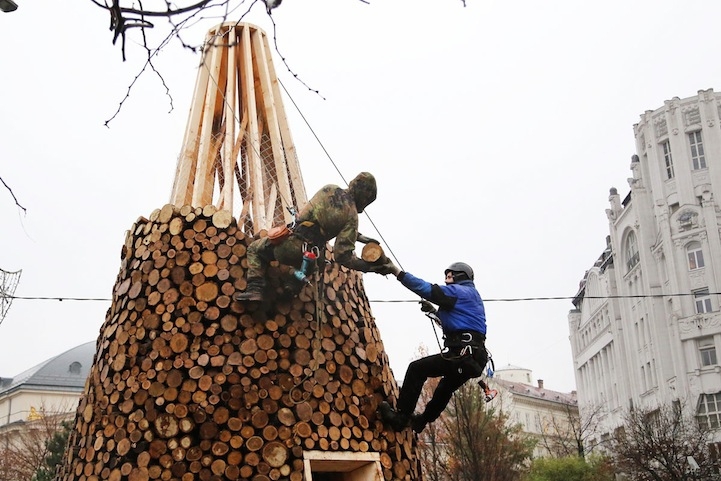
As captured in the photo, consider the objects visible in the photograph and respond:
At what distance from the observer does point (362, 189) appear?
670 cm

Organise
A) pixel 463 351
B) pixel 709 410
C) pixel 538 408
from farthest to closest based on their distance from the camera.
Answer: pixel 538 408, pixel 709 410, pixel 463 351

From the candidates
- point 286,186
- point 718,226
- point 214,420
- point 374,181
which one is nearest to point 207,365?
point 214,420

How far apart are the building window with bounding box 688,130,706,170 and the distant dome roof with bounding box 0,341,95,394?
3029cm

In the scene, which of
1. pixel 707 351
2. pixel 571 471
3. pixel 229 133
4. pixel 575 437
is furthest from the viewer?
pixel 575 437

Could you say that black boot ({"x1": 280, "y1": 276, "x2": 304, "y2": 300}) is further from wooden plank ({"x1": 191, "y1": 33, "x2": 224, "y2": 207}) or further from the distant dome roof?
the distant dome roof

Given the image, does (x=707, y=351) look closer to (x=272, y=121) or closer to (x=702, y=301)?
(x=702, y=301)

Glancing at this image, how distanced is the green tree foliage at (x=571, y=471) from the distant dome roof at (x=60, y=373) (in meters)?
23.9

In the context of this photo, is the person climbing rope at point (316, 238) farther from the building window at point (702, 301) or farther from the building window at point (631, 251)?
the building window at point (631, 251)

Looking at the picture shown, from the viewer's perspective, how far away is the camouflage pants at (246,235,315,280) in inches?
261

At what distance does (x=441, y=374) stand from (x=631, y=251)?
32.5m

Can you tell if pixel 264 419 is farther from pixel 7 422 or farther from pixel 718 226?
pixel 7 422

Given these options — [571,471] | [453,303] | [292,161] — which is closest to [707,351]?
[571,471]

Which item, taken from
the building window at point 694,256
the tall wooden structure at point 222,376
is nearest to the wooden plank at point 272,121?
the tall wooden structure at point 222,376

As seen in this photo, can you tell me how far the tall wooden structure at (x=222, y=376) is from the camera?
6316 mm
